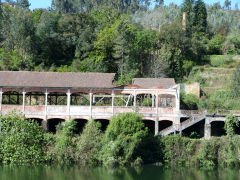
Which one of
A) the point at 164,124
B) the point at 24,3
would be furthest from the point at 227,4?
the point at 164,124

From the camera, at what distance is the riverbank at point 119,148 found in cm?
3219

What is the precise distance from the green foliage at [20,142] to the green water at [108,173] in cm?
93

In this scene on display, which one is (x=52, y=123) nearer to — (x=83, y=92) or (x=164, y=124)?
(x=83, y=92)

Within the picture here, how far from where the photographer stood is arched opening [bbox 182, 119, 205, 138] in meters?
37.1

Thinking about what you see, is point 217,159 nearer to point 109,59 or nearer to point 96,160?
point 96,160

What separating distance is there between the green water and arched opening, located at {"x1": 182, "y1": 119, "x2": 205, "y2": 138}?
5.57 metres

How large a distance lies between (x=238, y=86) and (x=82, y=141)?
24.6 metres

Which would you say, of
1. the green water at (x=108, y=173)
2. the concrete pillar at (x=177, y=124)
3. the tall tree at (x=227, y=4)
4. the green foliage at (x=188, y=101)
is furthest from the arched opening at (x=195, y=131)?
the tall tree at (x=227, y=4)

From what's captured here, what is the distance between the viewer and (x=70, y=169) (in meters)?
31.8

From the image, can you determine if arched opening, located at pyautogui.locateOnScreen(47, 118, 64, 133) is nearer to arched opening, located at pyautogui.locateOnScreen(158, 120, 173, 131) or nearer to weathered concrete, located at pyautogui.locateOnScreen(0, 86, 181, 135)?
weathered concrete, located at pyautogui.locateOnScreen(0, 86, 181, 135)

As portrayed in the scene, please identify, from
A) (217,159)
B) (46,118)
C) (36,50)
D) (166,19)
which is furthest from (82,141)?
(166,19)

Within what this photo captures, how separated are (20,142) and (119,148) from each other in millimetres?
7964

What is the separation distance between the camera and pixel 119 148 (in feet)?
104

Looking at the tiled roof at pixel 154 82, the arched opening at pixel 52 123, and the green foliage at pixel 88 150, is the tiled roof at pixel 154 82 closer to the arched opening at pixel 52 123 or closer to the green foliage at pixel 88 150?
the arched opening at pixel 52 123
